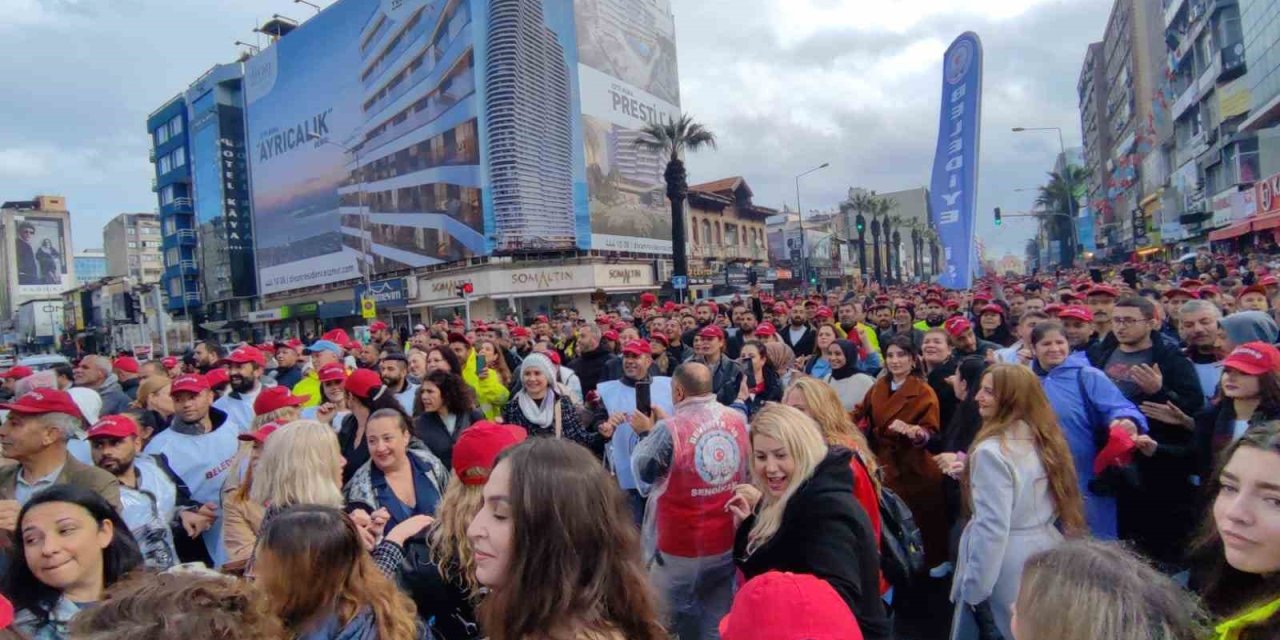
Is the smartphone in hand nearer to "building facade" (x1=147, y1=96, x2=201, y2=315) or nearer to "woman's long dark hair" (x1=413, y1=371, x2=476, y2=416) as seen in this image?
"woman's long dark hair" (x1=413, y1=371, x2=476, y2=416)

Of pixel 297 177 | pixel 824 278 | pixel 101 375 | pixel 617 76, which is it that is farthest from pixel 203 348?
pixel 824 278

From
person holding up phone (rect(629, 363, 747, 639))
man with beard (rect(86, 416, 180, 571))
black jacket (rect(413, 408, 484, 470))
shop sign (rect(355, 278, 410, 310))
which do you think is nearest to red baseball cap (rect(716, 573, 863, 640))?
person holding up phone (rect(629, 363, 747, 639))

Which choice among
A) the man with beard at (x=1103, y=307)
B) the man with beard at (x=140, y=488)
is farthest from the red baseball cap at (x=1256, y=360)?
the man with beard at (x=140, y=488)

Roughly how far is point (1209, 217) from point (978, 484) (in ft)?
176

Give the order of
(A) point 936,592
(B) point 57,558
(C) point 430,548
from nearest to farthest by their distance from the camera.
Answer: (B) point 57,558 < (C) point 430,548 < (A) point 936,592

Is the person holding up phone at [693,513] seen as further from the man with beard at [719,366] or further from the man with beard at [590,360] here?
the man with beard at [590,360]

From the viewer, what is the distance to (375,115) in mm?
46188

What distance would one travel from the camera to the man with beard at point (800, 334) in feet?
31.5

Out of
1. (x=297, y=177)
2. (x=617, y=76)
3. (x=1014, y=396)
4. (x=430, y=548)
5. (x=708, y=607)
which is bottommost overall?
(x=708, y=607)

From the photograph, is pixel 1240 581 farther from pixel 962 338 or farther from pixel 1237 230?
pixel 1237 230

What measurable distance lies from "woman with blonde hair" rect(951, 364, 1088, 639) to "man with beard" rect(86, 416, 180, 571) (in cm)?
368

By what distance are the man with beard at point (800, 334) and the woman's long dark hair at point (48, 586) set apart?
24.9 feet

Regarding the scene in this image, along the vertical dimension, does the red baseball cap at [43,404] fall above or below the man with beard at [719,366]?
above

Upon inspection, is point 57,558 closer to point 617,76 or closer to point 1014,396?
point 1014,396
